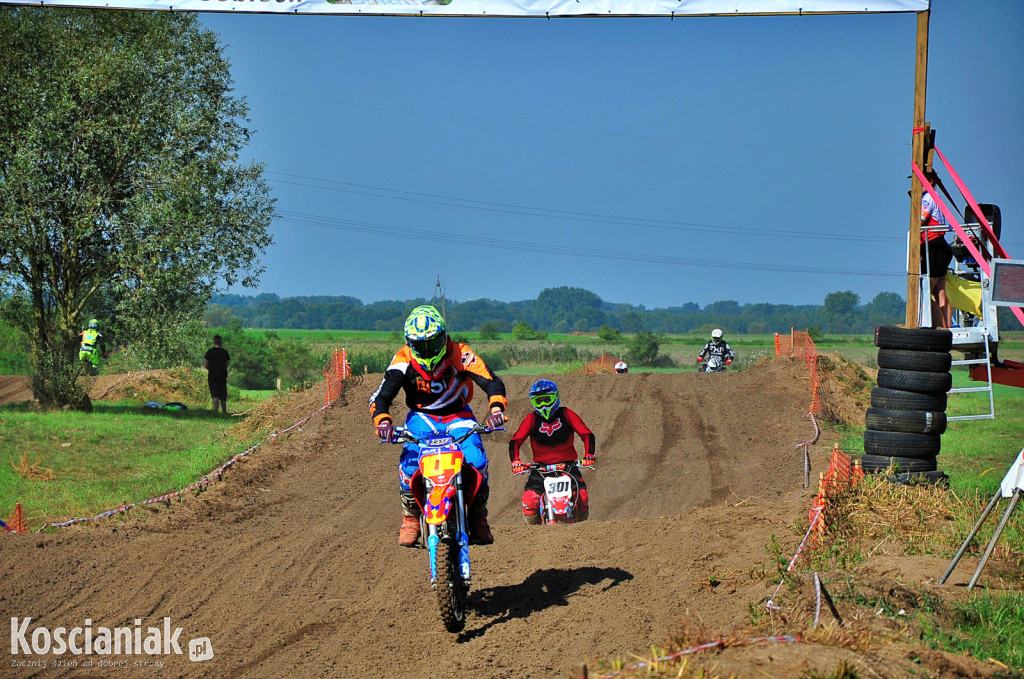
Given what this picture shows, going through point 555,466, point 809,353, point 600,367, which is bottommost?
point 555,466

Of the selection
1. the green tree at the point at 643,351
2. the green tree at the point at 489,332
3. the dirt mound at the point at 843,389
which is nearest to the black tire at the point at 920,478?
the dirt mound at the point at 843,389

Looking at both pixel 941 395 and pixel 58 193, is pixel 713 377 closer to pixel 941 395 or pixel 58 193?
pixel 941 395

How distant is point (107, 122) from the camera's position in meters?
21.8

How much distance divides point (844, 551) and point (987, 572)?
3.74ft

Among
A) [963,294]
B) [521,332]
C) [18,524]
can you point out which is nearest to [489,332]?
[521,332]

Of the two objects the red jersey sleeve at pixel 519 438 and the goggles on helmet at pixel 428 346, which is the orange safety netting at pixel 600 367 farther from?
the goggles on helmet at pixel 428 346

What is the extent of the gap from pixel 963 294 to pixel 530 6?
6287 millimetres

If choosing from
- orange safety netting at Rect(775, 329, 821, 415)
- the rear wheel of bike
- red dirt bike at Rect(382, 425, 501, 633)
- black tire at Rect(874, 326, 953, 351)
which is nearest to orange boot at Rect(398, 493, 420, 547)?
red dirt bike at Rect(382, 425, 501, 633)

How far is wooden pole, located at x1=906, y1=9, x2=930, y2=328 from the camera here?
33.6ft

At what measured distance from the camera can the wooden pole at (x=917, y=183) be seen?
10242 mm

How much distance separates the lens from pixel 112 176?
22.3 m

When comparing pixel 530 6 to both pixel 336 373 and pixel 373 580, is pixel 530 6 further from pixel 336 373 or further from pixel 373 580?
pixel 336 373

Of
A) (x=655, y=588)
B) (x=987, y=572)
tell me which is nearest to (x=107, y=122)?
(x=655, y=588)

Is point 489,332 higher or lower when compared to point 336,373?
higher
